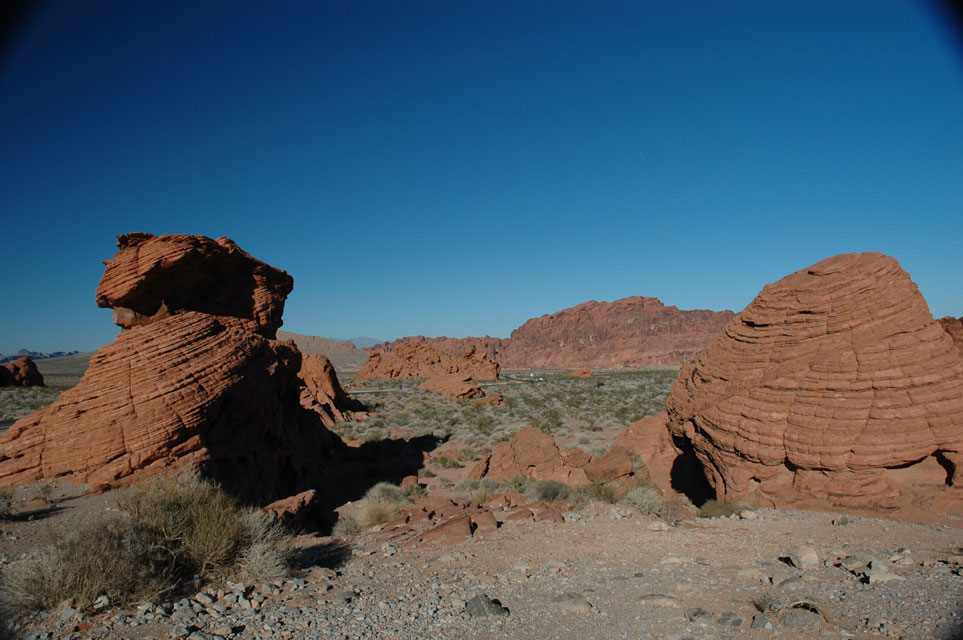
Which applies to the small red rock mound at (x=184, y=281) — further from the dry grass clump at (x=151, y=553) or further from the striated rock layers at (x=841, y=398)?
the striated rock layers at (x=841, y=398)

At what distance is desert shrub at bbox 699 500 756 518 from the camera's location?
864 centimetres

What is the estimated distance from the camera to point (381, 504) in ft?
36.8

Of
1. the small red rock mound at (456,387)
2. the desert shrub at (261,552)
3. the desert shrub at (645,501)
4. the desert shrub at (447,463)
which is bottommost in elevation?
the desert shrub at (447,463)

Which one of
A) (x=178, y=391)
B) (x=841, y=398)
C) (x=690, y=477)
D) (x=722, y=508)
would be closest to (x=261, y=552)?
(x=178, y=391)

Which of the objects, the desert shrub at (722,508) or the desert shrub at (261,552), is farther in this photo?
the desert shrub at (722,508)

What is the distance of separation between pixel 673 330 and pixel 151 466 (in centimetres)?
13912

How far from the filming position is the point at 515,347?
155 m

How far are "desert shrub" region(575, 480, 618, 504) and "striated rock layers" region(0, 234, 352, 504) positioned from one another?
662 centimetres

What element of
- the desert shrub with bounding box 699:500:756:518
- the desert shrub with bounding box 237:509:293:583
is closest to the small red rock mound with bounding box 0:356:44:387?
the desert shrub with bounding box 237:509:293:583

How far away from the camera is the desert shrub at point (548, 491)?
37.2 ft

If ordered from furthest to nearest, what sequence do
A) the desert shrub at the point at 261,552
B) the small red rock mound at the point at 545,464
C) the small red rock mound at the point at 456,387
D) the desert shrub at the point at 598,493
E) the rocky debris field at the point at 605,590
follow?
the small red rock mound at the point at 456,387 → the small red rock mound at the point at 545,464 → the desert shrub at the point at 598,493 → the desert shrub at the point at 261,552 → the rocky debris field at the point at 605,590

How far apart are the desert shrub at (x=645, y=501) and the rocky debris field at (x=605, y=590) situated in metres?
1.23

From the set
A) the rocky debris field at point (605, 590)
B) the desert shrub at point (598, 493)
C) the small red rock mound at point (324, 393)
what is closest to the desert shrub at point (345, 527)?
the rocky debris field at point (605, 590)

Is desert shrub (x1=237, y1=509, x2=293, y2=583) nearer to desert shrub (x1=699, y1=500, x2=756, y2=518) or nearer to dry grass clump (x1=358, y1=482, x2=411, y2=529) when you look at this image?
dry grass clump (x1=358, y1=482, x2=411, y2=529)
